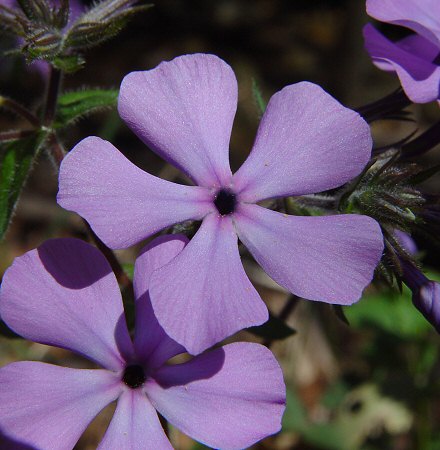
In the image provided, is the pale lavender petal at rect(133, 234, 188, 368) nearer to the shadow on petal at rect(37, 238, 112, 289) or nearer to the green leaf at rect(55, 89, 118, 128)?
the shadow on petal at rect(37, 238, 112, 289)

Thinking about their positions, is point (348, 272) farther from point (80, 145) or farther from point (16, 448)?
point (16, 448)

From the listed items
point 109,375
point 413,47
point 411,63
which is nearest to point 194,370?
point 109,375

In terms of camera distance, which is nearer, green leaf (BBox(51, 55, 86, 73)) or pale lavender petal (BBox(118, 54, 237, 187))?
pale lavender petal (BBox(118, 54, 237, 187))

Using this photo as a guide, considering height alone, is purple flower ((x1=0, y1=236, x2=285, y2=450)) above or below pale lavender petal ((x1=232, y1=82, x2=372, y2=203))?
below

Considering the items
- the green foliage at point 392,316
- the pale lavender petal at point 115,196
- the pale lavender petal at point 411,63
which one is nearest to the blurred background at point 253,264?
the green foliage at point 392,316

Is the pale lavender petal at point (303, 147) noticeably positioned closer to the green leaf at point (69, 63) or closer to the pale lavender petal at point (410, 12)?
the pale lavender petal at point (410, 12)

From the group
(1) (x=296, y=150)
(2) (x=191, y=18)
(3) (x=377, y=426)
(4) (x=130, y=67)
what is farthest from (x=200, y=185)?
(2) (x=191, y=18)

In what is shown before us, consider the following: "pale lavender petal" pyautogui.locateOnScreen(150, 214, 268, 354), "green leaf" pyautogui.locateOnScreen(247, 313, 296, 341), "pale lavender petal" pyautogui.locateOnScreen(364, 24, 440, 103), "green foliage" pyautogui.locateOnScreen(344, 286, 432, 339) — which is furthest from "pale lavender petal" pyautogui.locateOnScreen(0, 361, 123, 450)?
"green foliage" pyautogui.locateOnScreen(344, 286, 432, 339)

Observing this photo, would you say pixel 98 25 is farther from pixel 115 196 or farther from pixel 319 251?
pixel 319 251
